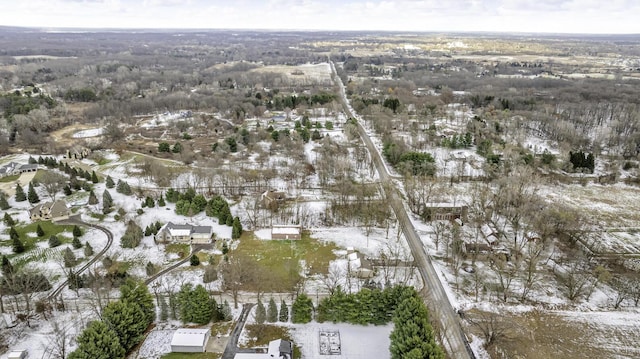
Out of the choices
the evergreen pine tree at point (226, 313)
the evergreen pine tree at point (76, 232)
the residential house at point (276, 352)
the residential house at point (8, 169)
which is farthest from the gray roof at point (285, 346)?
the residential house at point (8, 169)

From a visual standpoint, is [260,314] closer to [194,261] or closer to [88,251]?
[194,261]

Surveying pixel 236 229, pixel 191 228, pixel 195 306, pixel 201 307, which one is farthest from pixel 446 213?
pixel 195 306

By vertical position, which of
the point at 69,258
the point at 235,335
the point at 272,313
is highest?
the point at 69,258

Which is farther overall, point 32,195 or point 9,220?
point 32,195

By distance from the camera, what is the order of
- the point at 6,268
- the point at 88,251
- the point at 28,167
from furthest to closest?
the point at 28,167 → the point at 88,251 → the point at 6,268

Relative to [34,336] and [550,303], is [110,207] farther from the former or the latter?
[550,303]

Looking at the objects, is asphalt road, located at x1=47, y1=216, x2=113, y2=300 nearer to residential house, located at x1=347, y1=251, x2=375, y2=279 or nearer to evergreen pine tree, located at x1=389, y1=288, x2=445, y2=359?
residential house, located at x1=347, y1=251, x2=375, y2=279
